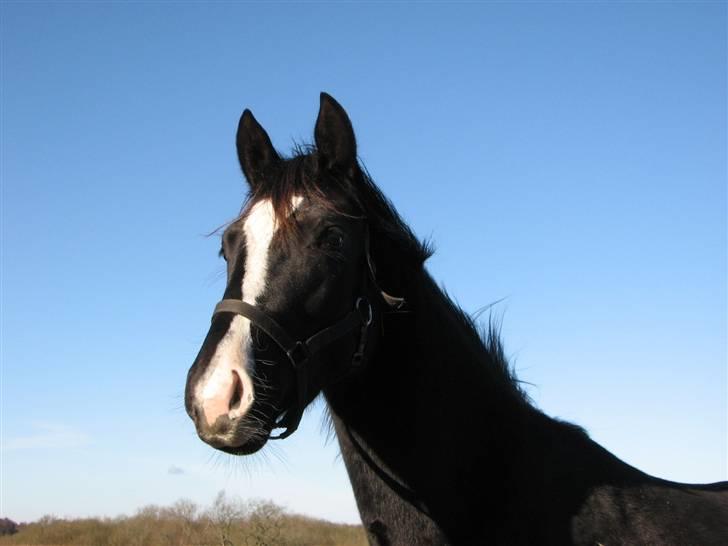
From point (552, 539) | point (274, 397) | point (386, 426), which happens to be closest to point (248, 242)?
point (274, 397)

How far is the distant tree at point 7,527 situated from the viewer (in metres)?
16.1

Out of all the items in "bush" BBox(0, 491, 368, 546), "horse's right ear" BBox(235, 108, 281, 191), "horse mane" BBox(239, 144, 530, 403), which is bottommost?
"bush" BBox(0, 491, 368, 546)

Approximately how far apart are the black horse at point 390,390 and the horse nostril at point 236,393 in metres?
0.01

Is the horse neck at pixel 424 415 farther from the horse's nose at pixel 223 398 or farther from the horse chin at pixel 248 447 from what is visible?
the horse's nose at pixel 223 398

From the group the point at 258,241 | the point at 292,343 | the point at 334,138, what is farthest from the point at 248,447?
the point at 334,138

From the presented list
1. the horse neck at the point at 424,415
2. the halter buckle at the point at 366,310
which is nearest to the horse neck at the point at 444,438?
the horse neck at the point at 424,415

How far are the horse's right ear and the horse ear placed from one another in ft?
1.17

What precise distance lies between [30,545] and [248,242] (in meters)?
14.8

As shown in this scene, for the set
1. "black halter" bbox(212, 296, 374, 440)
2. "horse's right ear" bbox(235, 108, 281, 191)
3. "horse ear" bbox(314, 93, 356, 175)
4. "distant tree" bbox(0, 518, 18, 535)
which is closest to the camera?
"black halter" bbox(212, 296, 374, 440)

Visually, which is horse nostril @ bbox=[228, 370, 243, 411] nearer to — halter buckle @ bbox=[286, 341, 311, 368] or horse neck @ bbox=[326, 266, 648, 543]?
halter buckle @ bbox=[286, 341, 311, 368]

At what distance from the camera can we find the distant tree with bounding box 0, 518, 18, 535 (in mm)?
16145

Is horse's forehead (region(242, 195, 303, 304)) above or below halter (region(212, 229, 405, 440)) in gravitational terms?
above

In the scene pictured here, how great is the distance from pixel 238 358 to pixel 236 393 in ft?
0.45

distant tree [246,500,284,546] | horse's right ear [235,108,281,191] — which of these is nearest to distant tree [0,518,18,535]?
distant tree [246,500,284,546]
